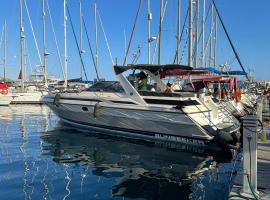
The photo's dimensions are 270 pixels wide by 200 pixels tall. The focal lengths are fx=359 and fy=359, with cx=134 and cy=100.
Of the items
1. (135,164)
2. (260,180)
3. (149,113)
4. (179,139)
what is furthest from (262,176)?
(149,113)

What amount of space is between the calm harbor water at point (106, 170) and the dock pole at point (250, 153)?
1337mm

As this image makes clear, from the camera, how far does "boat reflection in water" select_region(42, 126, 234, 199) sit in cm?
795

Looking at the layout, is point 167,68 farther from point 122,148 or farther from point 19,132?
point 19,132

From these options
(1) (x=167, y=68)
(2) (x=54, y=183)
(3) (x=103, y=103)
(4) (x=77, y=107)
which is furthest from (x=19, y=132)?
(2) (x=54, y=183)

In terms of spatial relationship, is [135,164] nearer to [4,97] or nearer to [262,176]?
[262,176]

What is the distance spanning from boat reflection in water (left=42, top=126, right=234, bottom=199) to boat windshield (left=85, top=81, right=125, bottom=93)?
1981 mm

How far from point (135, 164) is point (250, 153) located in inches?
185

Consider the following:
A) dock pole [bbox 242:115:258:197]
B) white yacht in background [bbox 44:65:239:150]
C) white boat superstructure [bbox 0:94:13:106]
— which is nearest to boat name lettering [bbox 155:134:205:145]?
white yacht in background [bbox 44:65:239:150]

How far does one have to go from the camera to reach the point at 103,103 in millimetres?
14602

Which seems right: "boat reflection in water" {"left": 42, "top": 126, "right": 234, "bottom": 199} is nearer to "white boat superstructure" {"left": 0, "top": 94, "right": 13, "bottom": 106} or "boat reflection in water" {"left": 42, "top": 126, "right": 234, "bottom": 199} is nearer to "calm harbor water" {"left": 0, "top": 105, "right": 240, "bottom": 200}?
"calm harbor water" {"left": 0, "top": 105, "right": 240, "bottom": 200}

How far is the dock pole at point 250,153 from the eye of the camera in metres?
6.13

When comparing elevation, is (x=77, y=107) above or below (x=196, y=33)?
below

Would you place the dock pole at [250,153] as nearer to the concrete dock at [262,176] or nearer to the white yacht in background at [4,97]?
the concrete dock at [262,176]

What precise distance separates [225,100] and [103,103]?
6.05 m
